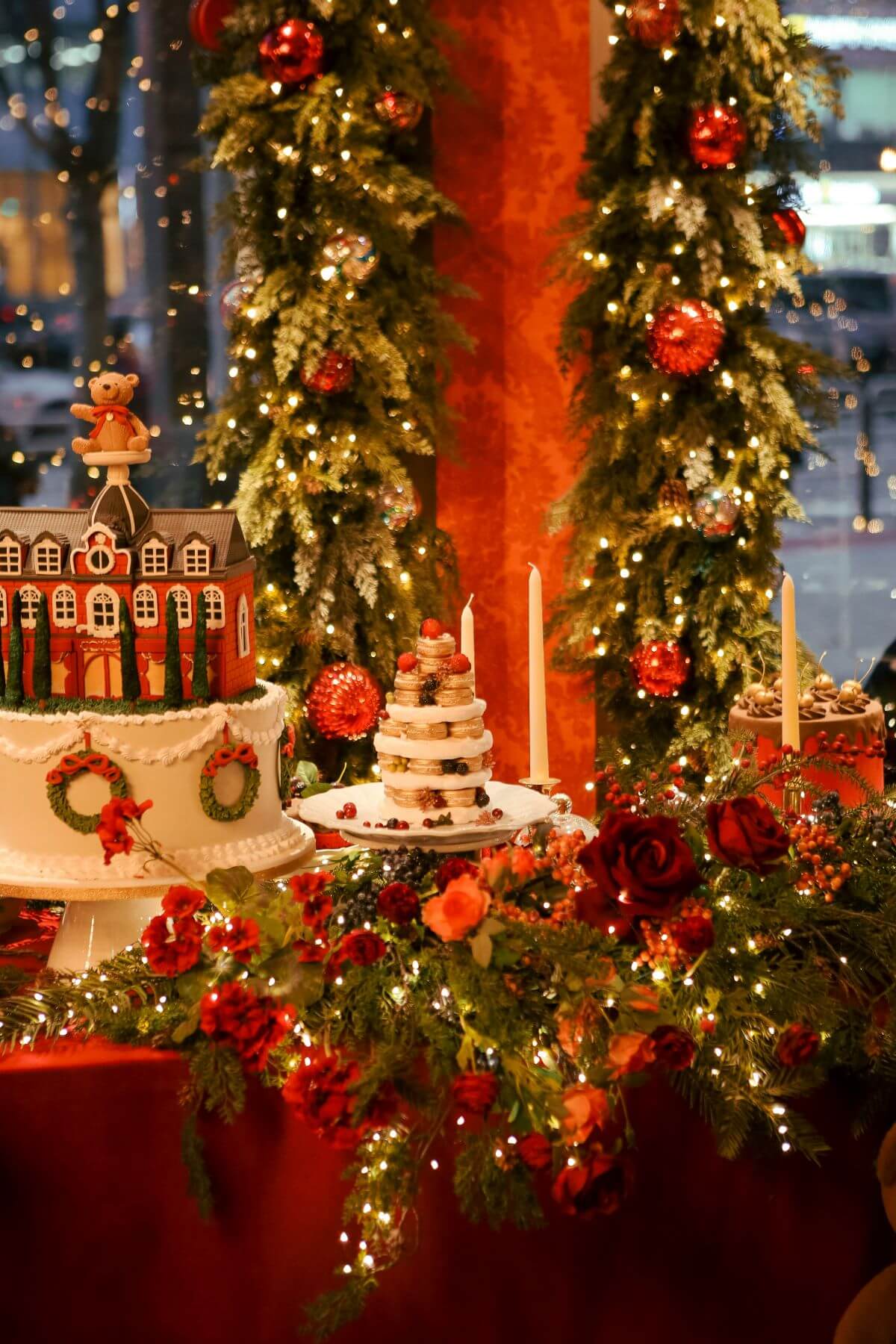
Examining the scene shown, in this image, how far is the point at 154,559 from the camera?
206 centimetres

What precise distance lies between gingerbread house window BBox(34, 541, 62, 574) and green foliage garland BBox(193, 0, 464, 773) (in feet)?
6.18

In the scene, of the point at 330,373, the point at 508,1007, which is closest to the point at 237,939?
the point at 508,1007

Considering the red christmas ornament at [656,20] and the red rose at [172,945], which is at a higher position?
the red christmas ornament at [656,20]

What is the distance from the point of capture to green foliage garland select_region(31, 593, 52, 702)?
2.05 meters

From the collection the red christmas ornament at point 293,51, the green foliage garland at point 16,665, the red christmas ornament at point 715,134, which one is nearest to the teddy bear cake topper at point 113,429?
the green foliage garland at point 16,665

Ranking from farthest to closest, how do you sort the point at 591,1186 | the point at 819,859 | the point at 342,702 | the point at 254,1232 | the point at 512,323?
the point at 512,323, the point at 342,702, the point at 819,859, the point at 254,1232, the point at 591,1186

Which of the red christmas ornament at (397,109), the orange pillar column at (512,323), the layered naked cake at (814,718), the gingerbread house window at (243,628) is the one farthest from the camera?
the orange pillar column at (512,323)

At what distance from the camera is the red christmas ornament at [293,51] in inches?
152

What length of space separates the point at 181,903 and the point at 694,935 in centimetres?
55

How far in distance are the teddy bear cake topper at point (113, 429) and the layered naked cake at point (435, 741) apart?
1.51 feet

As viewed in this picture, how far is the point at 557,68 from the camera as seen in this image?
4367 millimetres

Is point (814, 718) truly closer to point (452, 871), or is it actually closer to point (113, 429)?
point (452, 871)

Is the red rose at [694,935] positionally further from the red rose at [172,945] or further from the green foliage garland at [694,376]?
the green foliage garland at [694,376]

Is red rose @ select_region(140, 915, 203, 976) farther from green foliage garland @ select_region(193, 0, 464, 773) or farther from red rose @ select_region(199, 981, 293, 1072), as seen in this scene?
green foliage garland @ select_region(193, 0, 464, 773)
